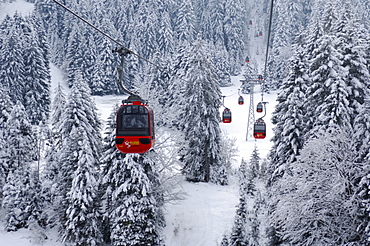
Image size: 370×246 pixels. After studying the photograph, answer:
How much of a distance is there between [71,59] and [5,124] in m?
43.2

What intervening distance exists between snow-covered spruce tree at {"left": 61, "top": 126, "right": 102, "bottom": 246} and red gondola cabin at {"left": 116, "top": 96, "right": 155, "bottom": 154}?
1465 centimetres

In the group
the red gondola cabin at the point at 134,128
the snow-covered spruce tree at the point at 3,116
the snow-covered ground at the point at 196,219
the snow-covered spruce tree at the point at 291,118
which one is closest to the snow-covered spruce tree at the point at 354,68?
the snow-covered spruce tree at the point at 291,118

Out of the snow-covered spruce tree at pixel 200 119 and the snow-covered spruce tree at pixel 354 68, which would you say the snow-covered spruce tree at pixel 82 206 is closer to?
the snow-covered spruce tree at pixel 200 119

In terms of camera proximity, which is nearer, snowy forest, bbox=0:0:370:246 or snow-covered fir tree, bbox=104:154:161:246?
snowy forest, bbox=0:0:370:246

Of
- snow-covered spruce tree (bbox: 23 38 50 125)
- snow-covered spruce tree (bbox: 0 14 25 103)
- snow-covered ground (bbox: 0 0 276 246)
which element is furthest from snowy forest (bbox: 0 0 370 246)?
snow-covered spruce tree (bbox: 0 14 25 103)

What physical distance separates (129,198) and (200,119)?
1315 centimetres

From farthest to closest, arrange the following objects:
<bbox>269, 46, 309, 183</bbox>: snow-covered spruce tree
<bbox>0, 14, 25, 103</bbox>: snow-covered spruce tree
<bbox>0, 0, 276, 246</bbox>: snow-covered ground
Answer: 1. <bbox>0, 14, 25, 103</bbox>: snow-covered spruce tree
2. <bbox>0, 0, 276, 246</bbox>: snow-covered ground
3. <bbox>269, 46, 309, 183</bbox>: snow-covered spruce tree

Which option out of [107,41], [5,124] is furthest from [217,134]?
[107,41]

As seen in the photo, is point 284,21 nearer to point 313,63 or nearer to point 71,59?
point 71,59

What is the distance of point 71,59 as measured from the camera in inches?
2955

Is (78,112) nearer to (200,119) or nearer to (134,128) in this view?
(200,119)

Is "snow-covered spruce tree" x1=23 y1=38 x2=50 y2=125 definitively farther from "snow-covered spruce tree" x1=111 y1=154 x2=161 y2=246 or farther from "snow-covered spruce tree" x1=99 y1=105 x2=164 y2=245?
"snow-covered spruce tree" x1=111 y1=154 x2=161 y2=246

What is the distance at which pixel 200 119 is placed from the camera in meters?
35.4

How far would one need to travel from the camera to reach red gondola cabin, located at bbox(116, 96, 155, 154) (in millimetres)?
11664
